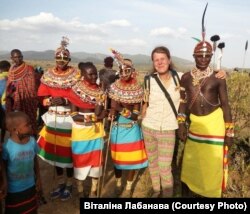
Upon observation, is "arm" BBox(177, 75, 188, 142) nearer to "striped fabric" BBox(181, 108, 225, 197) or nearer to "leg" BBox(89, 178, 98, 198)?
"striped fabric" BBox(181, 108, 225, 197)

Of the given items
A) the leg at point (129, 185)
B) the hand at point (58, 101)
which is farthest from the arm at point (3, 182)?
the leg at point (129, 185)

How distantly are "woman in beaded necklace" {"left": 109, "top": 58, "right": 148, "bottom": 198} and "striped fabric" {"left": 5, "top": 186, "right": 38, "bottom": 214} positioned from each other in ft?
5.57

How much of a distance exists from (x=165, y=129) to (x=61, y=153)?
1.69 meters

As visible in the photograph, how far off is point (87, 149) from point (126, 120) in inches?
28.3

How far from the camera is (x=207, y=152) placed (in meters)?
4.62

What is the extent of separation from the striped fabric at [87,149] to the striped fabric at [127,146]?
258 millimetres

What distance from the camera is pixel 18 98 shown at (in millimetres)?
6379

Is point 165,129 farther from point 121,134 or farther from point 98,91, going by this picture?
point 98,91

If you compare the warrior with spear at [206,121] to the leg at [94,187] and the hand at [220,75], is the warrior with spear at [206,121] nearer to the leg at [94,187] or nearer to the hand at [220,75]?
the hand at [220,75]

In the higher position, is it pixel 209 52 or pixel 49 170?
pixel 209 52

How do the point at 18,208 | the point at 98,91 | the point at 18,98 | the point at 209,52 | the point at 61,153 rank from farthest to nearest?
the point at 18,98 → the point at 61,153 → the point at 98,91 → the point at 209,52 → the point at 18,208

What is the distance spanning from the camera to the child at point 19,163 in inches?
134

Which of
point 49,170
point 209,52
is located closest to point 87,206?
point 209,52

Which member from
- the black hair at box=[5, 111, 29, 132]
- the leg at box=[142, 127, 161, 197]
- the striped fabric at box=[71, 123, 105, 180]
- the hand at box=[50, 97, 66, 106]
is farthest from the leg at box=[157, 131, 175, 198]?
the black hair at box=[5, 111, 29, 132]
